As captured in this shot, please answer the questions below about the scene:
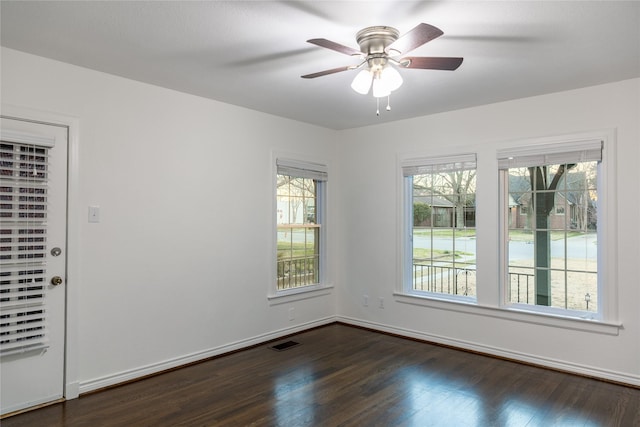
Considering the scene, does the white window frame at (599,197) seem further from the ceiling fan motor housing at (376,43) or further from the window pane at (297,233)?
the window pane at (297,233)

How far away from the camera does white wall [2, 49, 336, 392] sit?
312 centimetres

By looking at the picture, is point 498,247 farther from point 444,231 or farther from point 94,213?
point 94,213

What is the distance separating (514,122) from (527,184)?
23.9 inches

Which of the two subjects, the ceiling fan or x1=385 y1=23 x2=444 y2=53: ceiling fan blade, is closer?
x1=385 y1=23 x2=444 y2=53: ceiling fan blade

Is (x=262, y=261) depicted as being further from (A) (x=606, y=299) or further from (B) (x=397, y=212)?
(A) (x=606, y=299)

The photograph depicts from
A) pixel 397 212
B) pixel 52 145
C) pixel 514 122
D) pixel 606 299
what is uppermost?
pixel 514 122

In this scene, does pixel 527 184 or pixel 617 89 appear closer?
pixel 617 89

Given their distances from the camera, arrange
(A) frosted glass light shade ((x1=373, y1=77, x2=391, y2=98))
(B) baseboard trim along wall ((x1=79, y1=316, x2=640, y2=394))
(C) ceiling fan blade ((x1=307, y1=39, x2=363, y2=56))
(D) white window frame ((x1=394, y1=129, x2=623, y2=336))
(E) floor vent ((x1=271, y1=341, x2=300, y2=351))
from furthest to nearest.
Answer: (E) floor vent ((x1=271, y1=341, x2=300, y2=351)) → (D) white window frame ((x1=394, y1=129, x2=623, y2=336)) → (B) baseboard trim along wall ((x1=79, y1=316, x2=640, y2=394)) → (A) frosted glass light shade ((x1=373, y1=77, x2=391, y2=98)) → (C) ceiling fan blade ((x1=307, y1=39, x2=363, y2=56))

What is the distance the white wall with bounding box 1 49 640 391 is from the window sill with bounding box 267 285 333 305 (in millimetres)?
84

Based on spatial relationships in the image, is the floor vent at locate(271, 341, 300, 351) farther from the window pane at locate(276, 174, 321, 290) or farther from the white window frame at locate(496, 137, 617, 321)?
the white window frame at locate(496, 137, 617, 321)

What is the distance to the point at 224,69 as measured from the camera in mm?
3145

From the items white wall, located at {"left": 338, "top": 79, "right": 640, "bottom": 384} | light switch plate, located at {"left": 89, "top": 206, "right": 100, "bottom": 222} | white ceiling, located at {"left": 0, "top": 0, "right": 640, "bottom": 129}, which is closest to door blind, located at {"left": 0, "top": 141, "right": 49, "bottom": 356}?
light switch plate, located at {"left": 89, "top": 206, "right": 100, "bottom": 222}

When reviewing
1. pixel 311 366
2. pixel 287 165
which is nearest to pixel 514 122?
pixel 287 165

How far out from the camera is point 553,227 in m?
3.81
